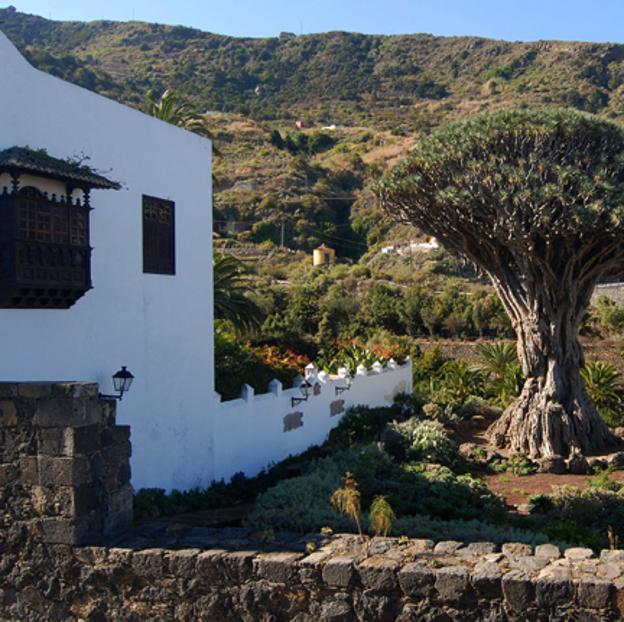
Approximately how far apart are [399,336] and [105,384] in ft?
62.9

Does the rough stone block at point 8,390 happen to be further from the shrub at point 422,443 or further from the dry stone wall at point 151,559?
the shrub at point 422,443

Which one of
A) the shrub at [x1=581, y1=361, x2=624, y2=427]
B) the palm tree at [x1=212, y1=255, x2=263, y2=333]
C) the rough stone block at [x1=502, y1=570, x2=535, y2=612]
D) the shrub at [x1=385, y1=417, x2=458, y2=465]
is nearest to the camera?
the rough stone block at [x1=502, y1=570, x2=535, y2=612]

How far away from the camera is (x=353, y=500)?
6.79 meters

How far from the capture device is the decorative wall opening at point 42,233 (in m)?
7.98

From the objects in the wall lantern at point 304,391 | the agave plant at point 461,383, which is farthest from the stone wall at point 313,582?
the agave plant at point 461,383

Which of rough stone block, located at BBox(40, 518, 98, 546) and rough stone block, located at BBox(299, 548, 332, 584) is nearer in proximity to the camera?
rough stone block, located at BBox(299, 548, 332, 584)

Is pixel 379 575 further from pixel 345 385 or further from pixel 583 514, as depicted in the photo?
pixel 345 385

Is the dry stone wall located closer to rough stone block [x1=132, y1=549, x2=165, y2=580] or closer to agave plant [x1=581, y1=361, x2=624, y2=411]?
rough stone block [x1=132, y1=549, x2=165, y2=580]

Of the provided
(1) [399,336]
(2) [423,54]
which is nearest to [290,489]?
(1) [399,336]

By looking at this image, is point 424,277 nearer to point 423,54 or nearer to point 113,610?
point 113,610

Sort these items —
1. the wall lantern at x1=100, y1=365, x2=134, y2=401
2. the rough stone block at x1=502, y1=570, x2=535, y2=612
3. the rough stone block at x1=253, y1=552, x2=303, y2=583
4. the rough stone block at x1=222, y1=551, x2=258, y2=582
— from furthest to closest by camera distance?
the wall lantern at x1=100, y1=365, x2=134, y2=401, the rough stone block at x1=222, y1=551, x2=258, y2=582, the rough stone block at x1=253, y1=552, x2=303, y2=583, the rough stone block at x1=502, y1=570, x2=535, y2=612

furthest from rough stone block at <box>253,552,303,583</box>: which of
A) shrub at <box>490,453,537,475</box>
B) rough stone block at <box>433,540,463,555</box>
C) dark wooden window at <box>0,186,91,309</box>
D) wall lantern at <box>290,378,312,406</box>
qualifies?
shrub at <box>490,453,537,475</box>

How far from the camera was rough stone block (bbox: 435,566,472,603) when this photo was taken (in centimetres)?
540

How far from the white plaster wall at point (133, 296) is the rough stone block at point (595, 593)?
6.02m
